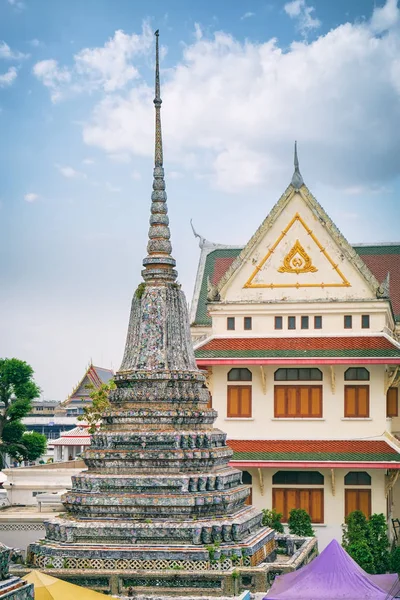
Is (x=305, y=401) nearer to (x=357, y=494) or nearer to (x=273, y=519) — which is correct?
(x=357, y=494)

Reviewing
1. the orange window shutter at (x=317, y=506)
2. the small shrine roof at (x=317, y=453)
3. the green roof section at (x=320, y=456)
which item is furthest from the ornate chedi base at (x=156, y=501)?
the orange window shutter at (x=317, y=506)

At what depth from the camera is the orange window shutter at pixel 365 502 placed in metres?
29.9

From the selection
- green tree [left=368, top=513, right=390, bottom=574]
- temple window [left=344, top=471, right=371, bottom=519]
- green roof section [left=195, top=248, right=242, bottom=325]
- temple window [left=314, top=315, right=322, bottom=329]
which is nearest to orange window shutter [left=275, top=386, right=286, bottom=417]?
temple window [left=314, top=315, right=322, bottom=329]

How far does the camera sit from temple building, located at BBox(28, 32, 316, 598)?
60.2 ft

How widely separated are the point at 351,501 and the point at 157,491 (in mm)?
12289

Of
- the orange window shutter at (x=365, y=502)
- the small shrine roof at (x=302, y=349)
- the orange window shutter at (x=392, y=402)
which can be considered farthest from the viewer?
the orange window shutter at (x=392, y=402)

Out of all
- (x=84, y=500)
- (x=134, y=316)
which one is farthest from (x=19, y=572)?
(x=134, y=316)

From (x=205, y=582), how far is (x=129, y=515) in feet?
6.55

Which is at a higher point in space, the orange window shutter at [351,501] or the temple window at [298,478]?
the temple window at [298,478]

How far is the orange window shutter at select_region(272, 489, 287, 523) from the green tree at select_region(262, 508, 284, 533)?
3.30ft

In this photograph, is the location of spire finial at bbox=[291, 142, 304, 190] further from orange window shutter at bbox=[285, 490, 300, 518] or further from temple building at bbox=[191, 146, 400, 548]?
orange window shutter at bbox=[285, 490, 300, 518]

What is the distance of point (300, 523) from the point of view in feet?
94.8

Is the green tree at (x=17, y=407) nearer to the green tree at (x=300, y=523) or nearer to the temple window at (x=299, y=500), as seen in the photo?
the temple window at (x=299, y=500)

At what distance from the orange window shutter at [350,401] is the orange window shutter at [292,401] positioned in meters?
1.55
